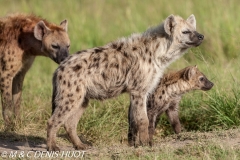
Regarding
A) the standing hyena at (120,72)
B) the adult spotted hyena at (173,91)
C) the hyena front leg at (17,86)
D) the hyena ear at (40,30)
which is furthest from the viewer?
the hyena front leg at (17,86)

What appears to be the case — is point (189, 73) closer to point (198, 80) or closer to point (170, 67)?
point (198, 80)

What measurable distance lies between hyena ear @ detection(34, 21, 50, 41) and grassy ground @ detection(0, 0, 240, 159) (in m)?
0.96

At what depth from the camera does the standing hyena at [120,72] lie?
638 cm

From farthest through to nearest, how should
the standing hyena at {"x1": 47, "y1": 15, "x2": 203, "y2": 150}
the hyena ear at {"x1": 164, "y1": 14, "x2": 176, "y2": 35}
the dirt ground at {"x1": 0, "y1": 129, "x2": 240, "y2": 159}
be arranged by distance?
the hyena ear at {"x1": 164, "y1": 14, "x2": 176, "y2": 35}
the standing hyena at {"x1": 47, "y1": 15, "x2": 203, "y2": 150}
the dirt ground at {"x1": 0, "y1": 129, "x2": 240, "y2": 159}

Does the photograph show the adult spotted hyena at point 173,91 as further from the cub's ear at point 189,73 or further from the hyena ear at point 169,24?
the hyena ear at point 169,24

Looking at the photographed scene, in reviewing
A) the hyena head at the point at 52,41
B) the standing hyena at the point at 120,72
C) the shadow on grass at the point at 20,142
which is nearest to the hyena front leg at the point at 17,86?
the hyena head at the point at 52,41

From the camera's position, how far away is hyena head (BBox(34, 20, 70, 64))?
7746mm

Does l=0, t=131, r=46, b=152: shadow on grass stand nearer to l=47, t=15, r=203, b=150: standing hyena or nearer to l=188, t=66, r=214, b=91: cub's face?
l=47, t=15, r=203, b=150: standing hyena

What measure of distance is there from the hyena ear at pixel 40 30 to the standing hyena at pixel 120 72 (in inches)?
49.4

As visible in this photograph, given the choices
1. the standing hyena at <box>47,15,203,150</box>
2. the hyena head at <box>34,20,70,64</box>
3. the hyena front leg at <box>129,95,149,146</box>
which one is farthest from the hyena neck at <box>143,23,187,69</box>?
the hyena head at <box>34,20,70,64</box>

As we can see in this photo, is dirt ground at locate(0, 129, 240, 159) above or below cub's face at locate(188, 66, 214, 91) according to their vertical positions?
below

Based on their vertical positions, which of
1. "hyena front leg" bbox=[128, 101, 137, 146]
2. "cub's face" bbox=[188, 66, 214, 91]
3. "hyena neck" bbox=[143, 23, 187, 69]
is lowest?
"hyena front leg" bbox=[128, 101, 137, 146]

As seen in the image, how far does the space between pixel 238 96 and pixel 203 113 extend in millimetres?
582

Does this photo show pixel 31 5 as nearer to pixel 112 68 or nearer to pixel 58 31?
pixel 58 31
